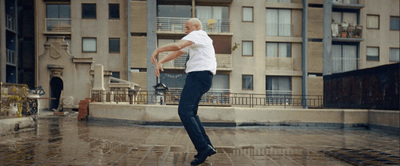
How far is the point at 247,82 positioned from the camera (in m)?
28.1

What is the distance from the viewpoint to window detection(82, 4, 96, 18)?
27.6 m

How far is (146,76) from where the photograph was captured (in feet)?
88.9

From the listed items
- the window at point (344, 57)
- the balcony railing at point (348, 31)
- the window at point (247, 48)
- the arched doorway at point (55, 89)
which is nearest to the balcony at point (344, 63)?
the window at point (344, 57)

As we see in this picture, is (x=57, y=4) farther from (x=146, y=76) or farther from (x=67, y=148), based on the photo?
(x=67, y=148)

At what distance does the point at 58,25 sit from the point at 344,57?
2545 cm

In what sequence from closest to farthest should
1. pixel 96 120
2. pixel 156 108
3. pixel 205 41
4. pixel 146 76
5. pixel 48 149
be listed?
pixel 205 41
pixel 48 149
pixel 156 108
pixel 96 120
pixel 146 76

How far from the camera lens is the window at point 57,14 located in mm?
27766

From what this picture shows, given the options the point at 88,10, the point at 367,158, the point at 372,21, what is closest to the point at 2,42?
the point at 88,10

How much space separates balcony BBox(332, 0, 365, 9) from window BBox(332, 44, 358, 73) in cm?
351

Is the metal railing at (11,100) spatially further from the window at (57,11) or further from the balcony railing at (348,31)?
the balcony railing at (348,31)

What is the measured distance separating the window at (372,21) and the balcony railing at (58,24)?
26.8 metres

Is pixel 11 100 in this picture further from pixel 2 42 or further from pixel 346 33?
pixel 346 33

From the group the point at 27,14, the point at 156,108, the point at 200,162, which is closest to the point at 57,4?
the point at 27,14

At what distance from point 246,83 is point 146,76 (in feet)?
27.7
